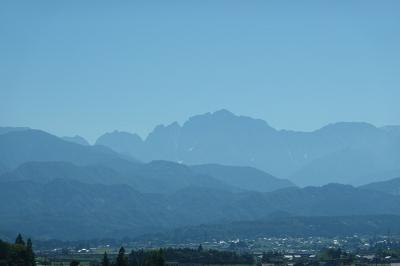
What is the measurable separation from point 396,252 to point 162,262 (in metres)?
83.5

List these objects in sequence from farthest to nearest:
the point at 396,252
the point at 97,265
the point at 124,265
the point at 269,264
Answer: the point at 396,252, the point at 269,264, the point at 97,265, the point at 124,265

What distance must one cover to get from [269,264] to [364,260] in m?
17.6

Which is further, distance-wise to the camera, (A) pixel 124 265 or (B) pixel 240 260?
(B) pixel 240 260

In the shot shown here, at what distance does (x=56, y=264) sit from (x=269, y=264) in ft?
116

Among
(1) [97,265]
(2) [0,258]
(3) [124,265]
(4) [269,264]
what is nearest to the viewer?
(3) [124,265]

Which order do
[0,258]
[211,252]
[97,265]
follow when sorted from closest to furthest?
[0,258] < [97,265] < [211,252]

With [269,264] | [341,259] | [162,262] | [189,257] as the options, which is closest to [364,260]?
[341,259]

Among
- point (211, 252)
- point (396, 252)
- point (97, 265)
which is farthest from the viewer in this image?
point (396, 252)

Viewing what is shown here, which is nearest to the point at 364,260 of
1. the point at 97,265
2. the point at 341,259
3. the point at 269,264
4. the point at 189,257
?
the point at 341,259

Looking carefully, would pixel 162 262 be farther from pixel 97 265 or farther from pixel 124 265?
pixel 97 265

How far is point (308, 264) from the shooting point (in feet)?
530

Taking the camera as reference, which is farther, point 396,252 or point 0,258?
point 396,252

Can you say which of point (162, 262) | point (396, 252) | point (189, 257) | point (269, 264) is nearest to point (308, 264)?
point (269, 264)

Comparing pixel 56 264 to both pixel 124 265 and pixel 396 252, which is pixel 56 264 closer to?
pixel 124 265
